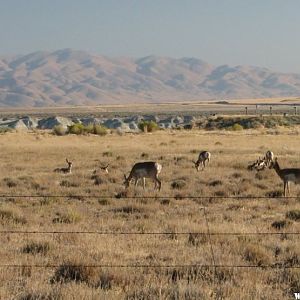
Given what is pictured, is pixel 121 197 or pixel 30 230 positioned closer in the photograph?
pixel 30 230

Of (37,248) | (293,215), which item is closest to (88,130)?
(293,215)

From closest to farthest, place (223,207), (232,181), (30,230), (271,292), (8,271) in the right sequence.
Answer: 1. (271,292)
2. (8,271)
3. (30,230)
4. (223,207)
5. (232,181)

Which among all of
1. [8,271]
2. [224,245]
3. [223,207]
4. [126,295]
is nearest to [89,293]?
[126,295]

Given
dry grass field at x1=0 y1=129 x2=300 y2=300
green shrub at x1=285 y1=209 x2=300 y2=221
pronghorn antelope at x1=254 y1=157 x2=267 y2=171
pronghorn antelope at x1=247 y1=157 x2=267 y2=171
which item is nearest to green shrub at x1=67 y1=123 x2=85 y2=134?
dry grass field at x1=0 y1=129 x2=300 y2=300

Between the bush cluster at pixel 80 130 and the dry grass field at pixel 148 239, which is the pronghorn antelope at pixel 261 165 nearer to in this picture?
the dry grass field at pixel 148 239

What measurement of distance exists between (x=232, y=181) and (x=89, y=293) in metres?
17.8

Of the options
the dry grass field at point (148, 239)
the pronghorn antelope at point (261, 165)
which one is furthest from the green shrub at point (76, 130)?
the pronghorn antelope at point (261, 165)

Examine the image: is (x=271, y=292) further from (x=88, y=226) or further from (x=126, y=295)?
(x=88, y=226)

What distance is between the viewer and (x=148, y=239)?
46.3ft

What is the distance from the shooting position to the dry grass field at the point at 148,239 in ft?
32.3

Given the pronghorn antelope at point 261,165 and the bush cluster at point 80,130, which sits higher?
the pronghorn antelope at point 261,165

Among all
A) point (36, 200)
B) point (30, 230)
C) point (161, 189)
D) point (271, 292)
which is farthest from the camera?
point (161, 189)

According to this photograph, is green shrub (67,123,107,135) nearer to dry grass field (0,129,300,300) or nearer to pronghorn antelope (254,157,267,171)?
dry grass field (0,129,300,300)

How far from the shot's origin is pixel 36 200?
2100cm
